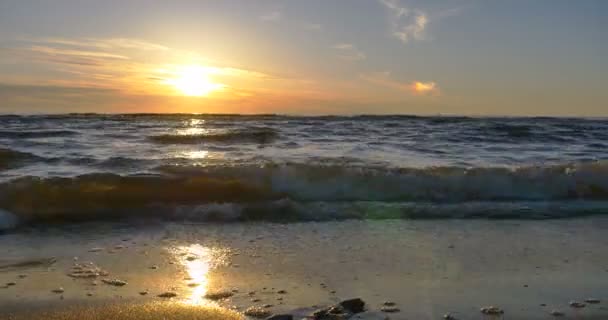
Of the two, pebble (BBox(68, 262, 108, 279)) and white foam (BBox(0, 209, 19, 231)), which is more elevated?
white foam (BBox(0, 209, 19, 231))

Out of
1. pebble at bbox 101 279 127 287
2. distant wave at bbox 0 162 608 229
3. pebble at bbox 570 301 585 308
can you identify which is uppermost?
distant wave at bbox 0 162 608 229

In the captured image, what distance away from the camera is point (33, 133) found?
1666cm

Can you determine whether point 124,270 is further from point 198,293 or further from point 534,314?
point 534,314

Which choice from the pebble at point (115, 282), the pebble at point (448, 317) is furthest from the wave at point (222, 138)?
the pebble at point (448, 317)

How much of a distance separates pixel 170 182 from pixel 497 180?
517cm

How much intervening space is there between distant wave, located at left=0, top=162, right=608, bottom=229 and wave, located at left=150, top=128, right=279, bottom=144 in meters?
6.96

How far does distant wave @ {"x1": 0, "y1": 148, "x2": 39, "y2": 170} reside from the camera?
10099mm

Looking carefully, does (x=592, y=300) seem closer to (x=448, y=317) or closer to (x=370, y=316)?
(x=448, y=317)

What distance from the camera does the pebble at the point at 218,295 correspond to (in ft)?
12.8

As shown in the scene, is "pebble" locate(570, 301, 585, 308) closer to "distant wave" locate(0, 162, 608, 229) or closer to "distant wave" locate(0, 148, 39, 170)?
"distant wave" locate(0, 162, 608, 229)

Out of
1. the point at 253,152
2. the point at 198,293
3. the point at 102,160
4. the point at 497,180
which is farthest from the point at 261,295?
the point at 253,152

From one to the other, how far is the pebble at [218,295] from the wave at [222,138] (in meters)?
11.6

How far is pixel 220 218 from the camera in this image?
6664mm

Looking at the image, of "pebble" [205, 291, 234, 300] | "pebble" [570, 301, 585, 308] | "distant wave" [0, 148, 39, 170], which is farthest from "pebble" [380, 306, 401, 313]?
"distant wave" [0, 148, 39, 170]
